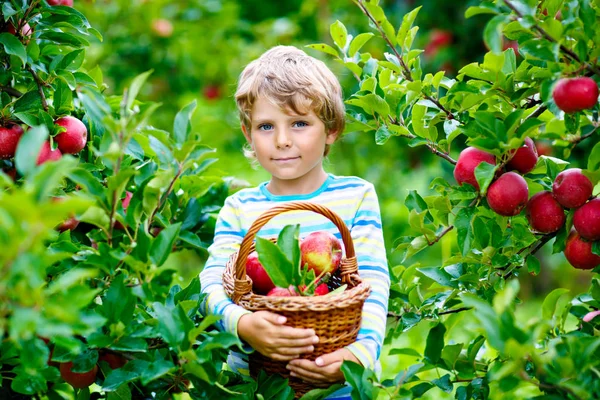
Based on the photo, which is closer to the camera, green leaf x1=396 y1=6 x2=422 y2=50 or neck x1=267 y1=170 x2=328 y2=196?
green leaf x1=396 y1=6 x2=422 y2=50

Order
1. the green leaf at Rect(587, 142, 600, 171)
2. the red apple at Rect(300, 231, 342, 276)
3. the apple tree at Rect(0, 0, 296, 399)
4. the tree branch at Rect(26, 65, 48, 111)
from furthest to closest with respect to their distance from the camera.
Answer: the tree branch at Rect(26, 65, 48, 111) < the red apple at Rect(300, 231, 342, 276) < the green leaf at Rect(587, 142, 600, 171) < the apple tree at Rect(0, 0, 296, 399)

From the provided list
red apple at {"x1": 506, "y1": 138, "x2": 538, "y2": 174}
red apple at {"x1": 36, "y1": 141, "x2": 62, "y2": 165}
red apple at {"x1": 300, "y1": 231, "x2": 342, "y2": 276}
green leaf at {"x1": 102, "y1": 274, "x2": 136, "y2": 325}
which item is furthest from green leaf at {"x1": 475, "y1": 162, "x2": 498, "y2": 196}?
red apple at {"x1": 36, "y1": 141, "x2": 62, "y2": 165}

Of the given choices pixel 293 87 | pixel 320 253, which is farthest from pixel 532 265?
pixel 293 87

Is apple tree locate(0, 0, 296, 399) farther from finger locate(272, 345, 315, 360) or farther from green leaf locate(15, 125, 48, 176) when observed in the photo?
finger locate(272, 345, 315, 360)

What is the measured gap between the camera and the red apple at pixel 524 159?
5.03 ft

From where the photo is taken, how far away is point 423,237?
1.74m

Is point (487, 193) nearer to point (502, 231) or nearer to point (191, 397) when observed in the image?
point (502, 231)

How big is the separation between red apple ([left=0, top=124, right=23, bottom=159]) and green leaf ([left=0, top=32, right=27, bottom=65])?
16 centimetres

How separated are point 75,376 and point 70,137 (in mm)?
515

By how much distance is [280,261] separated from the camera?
1.42 meters

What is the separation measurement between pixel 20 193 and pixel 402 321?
1.09 metres

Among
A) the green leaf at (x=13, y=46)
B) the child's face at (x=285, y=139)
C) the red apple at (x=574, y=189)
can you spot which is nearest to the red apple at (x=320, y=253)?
the child's face at (x=285, y=139)

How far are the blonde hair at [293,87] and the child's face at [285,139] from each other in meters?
0.02

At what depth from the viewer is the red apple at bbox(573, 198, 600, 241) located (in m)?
1.44
